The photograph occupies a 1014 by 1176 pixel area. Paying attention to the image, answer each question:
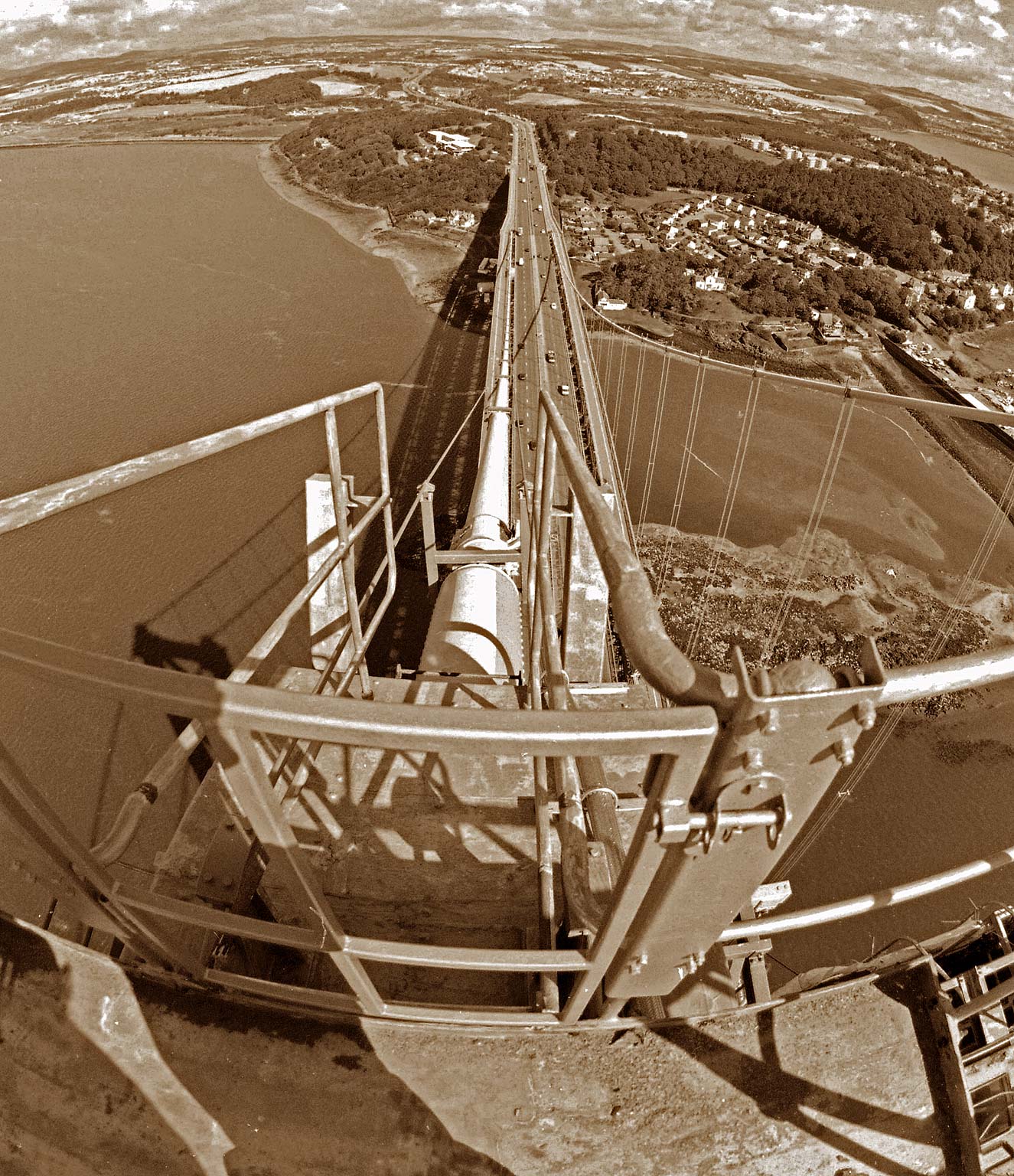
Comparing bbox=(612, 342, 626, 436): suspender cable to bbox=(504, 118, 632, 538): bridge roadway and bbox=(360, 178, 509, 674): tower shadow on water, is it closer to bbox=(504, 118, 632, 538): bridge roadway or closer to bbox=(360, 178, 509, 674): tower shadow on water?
bbox=(504, 118, 632, 538): bridge roadway

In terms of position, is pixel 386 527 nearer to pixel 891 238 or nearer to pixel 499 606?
pixel 499 606

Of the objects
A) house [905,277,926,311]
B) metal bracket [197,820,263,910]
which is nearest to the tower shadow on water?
metal bracket [197,820,263,910]

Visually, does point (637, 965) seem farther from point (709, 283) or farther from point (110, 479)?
point (709, 283)

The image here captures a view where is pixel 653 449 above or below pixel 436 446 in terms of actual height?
above

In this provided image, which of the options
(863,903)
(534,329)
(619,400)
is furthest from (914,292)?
(863,903)

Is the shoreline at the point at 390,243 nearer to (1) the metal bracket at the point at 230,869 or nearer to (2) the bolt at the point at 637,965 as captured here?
(1) the metal bracket at the point at 230,869
